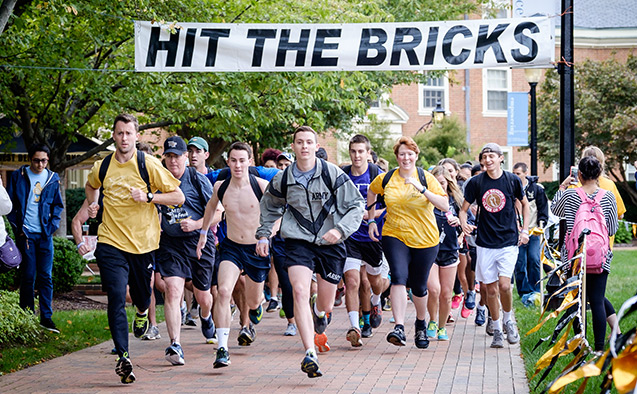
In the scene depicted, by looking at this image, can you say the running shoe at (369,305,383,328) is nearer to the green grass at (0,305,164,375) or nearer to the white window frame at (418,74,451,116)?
the green grass at (0,305,164,375)

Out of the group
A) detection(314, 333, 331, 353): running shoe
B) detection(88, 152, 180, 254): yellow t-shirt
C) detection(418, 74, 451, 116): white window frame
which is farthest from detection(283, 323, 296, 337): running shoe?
detection(418, 74, 451, 116): white window frame

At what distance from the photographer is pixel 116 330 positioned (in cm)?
771

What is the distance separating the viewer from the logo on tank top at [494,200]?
32.1ft

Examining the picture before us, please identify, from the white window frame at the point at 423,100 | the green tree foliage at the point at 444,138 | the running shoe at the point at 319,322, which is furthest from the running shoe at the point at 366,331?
the white window frame at the point at 423,100

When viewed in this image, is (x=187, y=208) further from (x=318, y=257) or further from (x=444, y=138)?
(x=444, y=138)

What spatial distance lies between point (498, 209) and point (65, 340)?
500 cm

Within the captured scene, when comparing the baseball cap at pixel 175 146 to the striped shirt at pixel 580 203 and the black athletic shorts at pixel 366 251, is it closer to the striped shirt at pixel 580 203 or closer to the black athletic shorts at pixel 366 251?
the black athletic shorts at pixel 366 251

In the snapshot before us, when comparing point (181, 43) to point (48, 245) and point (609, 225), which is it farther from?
point (609, 225)

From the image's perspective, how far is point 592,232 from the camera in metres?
7.91

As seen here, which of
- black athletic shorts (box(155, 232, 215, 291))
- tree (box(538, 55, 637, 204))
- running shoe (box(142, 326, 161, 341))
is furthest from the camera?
tree (box(538, 55, 637, 204))

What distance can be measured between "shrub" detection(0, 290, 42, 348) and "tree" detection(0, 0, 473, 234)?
3767 millimetres

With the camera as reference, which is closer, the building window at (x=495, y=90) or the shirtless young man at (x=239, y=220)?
the shirtless young man at (x=239, y=220)

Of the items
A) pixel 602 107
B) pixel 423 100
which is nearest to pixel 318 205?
pixel 602 107

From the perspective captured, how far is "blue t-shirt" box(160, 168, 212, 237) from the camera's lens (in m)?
8.98
